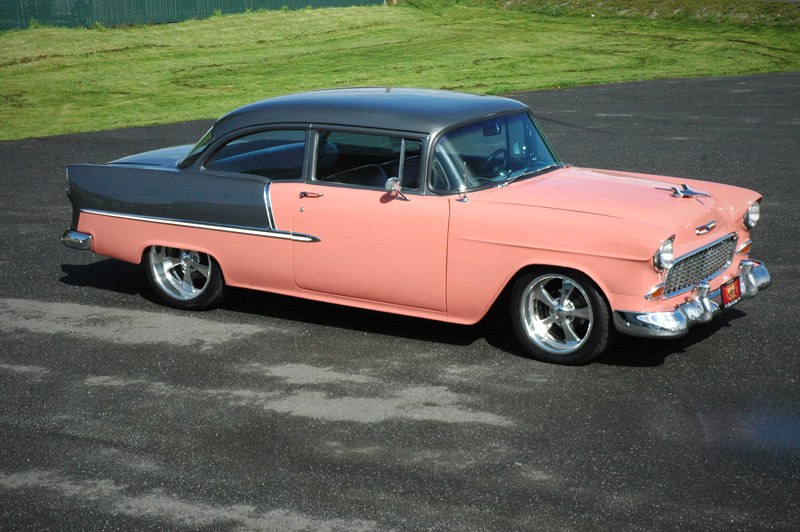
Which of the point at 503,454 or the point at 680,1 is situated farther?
the point at 680,1

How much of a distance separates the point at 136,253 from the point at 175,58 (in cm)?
2566

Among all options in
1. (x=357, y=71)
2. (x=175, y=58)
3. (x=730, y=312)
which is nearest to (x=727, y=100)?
(x=357, y=71)

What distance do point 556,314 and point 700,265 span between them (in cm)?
99

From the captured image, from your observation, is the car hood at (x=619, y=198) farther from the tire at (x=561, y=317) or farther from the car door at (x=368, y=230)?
the car door at (x=368, y=230)

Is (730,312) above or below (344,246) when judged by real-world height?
below

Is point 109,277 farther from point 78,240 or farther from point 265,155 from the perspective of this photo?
point 265,155

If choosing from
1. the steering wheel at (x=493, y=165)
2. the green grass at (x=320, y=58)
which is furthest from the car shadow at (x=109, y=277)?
the green grass at (x=320, y=58)

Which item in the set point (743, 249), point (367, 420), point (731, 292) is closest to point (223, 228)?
point (367, 420)

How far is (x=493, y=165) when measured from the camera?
6211mm

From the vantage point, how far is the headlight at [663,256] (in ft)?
17.2

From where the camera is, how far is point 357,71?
27.3 m

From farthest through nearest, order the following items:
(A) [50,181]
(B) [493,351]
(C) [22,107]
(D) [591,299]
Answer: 1. (C) [22,107]
2. (A) [50,181]
3. (B) [493,351]
4. (D) [591,299]

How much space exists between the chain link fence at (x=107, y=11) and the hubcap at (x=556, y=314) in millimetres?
32451

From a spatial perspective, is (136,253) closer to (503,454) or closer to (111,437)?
(111,437)
